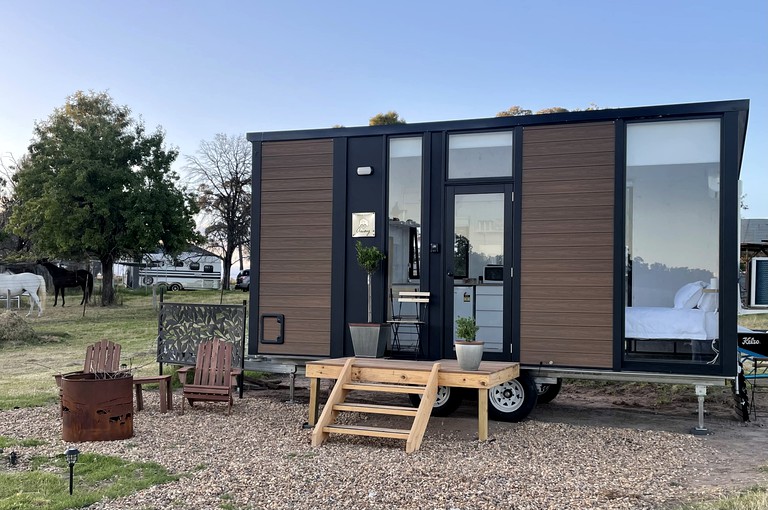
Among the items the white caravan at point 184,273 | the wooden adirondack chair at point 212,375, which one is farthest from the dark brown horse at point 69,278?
the wooden adirondack chair at point 212,375

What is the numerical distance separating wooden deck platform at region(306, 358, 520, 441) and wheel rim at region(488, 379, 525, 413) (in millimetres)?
184

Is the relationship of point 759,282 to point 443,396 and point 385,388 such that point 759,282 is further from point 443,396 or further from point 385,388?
point 385,388

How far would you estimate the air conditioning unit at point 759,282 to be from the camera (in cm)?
750

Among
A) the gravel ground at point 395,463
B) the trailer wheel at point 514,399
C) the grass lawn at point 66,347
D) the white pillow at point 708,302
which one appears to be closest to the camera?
the gravel ground at point 395,463

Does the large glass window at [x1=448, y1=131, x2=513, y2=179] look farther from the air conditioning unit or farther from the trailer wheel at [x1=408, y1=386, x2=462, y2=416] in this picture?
the air conditioning unit

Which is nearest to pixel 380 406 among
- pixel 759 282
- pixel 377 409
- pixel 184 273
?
pixel 377 409

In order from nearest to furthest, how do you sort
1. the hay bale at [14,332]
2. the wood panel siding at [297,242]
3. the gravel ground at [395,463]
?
the gravel ground at [395,463]
the wood panel siding at [297,242]
the hay bale at [14,332]

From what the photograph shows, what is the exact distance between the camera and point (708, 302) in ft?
23.9

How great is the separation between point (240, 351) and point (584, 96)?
18118 millimetres

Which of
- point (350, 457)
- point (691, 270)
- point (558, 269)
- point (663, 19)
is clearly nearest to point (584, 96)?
point (663, 19)

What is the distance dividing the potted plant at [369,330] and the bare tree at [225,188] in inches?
1118

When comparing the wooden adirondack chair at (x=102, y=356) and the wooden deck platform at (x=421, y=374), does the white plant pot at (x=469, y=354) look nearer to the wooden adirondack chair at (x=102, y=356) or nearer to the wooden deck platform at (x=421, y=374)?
the wooden deck platform at (x=421, y=374)

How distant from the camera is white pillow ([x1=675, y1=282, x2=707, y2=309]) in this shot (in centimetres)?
762

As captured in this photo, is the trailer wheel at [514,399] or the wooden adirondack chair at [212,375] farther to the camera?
the wooden adirondack chair at [212,375]
